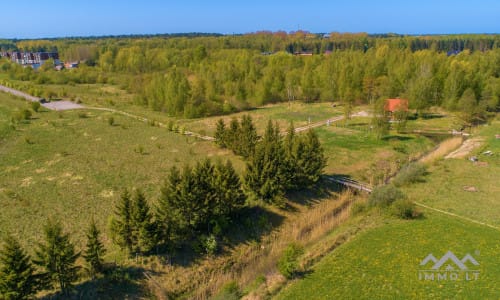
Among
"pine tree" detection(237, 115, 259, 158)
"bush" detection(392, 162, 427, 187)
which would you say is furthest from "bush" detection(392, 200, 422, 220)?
"pine tree" detection(237, 115, 259, 158)

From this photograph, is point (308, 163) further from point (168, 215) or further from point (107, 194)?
point (107, 194)

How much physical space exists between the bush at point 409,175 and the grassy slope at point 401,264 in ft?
25.0

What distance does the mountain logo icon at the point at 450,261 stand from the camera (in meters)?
23.1

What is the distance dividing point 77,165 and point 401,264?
36.8 metres

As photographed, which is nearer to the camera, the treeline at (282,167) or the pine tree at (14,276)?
→ the pine tree at (14,276)

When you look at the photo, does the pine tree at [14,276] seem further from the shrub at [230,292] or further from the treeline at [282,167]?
the treeline at [282,167]

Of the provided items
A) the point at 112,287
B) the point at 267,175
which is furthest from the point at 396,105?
the point at 112,287

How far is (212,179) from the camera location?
91.3 ft

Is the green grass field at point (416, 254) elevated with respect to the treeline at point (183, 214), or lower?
lower

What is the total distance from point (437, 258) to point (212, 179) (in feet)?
56.9

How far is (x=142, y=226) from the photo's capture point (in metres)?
23.4

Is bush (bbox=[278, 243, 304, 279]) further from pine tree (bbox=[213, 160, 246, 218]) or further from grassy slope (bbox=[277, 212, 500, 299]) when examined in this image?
pine tree (bbox=[213, 160, 246, 218])

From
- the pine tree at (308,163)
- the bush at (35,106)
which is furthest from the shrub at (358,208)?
the bush at (35,106)

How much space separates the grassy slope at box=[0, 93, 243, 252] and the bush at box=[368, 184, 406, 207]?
16666 millimetres
